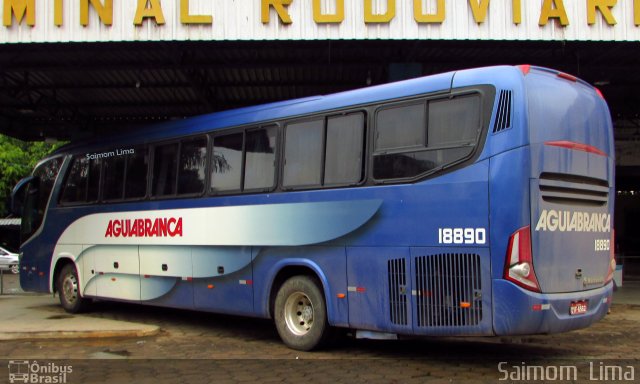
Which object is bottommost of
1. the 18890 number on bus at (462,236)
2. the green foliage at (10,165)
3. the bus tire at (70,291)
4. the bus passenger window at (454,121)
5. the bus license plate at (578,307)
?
the bus tire at (70,291)

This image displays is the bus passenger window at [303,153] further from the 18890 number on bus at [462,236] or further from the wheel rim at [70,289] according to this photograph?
the wheel rim at [70,289]

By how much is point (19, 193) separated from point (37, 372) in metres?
7.39

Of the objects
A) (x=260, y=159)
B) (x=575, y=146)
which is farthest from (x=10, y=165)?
(x=575, y=146)

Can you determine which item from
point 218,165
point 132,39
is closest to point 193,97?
point 132,39

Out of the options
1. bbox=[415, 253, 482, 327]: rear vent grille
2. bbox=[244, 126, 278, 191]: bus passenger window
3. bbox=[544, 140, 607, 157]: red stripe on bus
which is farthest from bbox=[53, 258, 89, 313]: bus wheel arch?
bbox=[544, 140, 607, 157]: red stripe on bus

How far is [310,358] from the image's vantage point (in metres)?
7.86

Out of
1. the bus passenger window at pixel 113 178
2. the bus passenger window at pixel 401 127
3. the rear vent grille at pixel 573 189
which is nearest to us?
the rear vent grille at pixel 573 189

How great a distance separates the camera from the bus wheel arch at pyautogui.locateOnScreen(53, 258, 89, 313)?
480 inches

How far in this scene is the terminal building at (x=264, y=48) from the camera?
36.2 feet

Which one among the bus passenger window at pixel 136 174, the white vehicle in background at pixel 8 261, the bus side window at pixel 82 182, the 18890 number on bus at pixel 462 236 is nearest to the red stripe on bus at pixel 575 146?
the 18890 number on bus at pixel 462 236

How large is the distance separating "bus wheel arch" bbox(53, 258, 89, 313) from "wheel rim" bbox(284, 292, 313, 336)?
5689 mm

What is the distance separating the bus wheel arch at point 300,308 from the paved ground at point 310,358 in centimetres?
23

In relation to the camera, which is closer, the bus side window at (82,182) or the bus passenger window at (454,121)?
the bus passenger window at (454,121)

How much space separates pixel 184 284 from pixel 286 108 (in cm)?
355
